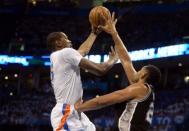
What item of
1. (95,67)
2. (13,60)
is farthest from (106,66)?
(13,60)

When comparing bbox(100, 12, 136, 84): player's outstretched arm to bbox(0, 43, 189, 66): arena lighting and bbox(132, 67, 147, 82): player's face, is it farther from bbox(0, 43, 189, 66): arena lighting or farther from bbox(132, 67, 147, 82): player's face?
bbox(0, 43, 189, 66): arena lighting

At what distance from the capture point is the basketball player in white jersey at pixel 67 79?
5.03 meters

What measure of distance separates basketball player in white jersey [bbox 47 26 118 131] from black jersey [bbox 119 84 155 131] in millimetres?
459

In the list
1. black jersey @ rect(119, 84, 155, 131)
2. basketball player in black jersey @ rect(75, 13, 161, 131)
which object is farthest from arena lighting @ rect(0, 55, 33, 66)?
black jersey @ rect(119, 84, 155, 131)

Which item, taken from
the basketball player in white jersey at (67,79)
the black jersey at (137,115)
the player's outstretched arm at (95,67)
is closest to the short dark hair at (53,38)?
the basketball player in white jersey at (67,79)

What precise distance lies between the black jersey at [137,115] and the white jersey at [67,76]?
628 millimetres

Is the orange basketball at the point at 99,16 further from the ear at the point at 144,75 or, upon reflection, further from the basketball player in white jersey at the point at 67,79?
the ear at the point at 144,75

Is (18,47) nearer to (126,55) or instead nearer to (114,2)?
(114,2)

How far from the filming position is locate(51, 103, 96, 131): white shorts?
502 centimetres

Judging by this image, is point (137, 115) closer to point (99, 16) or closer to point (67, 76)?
point (67, 76)

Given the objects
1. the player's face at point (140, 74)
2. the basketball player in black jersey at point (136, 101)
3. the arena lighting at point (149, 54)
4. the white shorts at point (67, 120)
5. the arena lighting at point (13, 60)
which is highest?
the player's face at point (140, 74)

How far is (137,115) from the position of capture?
4.86 meters

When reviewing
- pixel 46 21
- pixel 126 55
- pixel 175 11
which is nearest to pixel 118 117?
pixel 126 55

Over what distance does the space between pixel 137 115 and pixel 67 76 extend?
910 millimetres
